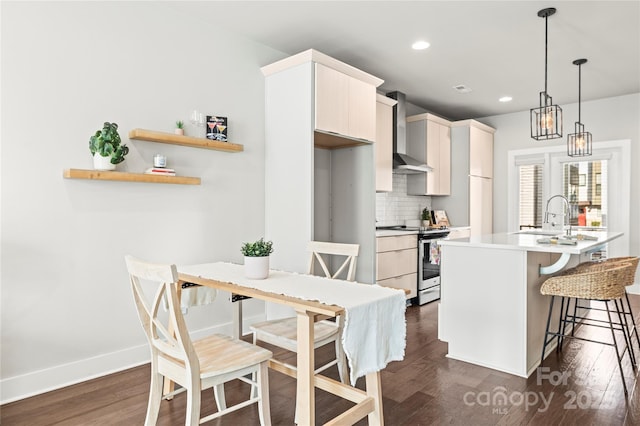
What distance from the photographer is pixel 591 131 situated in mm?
5781

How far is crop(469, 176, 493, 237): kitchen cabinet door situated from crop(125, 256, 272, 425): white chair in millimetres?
4716

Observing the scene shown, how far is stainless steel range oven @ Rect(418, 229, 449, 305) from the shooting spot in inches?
189

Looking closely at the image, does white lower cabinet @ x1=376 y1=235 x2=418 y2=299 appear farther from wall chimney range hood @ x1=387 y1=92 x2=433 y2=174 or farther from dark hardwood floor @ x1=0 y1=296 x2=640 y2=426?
dark hardwood floor @ x1=0 y1=296 x2=640 y2=426

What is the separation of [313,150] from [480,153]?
3.66 m

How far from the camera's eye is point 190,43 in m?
3.23

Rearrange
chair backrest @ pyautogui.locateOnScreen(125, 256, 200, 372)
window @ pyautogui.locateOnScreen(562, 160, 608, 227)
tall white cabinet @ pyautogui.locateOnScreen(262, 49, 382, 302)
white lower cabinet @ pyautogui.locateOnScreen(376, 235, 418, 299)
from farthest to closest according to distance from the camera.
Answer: window @ pyautogui.locateOnScreen(562, 160, 608, 227) → white lower cabinet @ pyautogui.locateOnScreen(376, 235, 418, 299) → tall white cabinet @ pyautogui.locateOnScreen(262, 49, 382, 302) → chair backrest @ pyautogui.locateOnScreen(125, 256, 200, 372)

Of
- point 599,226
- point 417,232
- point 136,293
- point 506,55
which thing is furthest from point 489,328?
point 599,226

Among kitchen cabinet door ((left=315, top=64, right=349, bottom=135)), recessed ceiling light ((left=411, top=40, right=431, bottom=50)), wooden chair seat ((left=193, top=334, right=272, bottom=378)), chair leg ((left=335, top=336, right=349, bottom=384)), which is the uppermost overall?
recessed ceiling light ((left=411, top=40, right=431, bottom=50))

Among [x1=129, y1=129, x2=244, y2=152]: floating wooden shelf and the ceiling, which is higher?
the ceiling

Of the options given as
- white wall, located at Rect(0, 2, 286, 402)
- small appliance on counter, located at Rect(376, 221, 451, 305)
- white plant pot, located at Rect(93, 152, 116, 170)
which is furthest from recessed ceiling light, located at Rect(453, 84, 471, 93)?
white plant pot, located at Rect(93, 152, 116, 170)

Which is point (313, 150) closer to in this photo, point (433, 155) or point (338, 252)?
point (338, 252)

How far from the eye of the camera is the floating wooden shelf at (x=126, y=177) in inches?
99.6

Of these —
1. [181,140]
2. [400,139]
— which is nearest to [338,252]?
[181,140]

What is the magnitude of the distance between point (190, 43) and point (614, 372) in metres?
3.92
